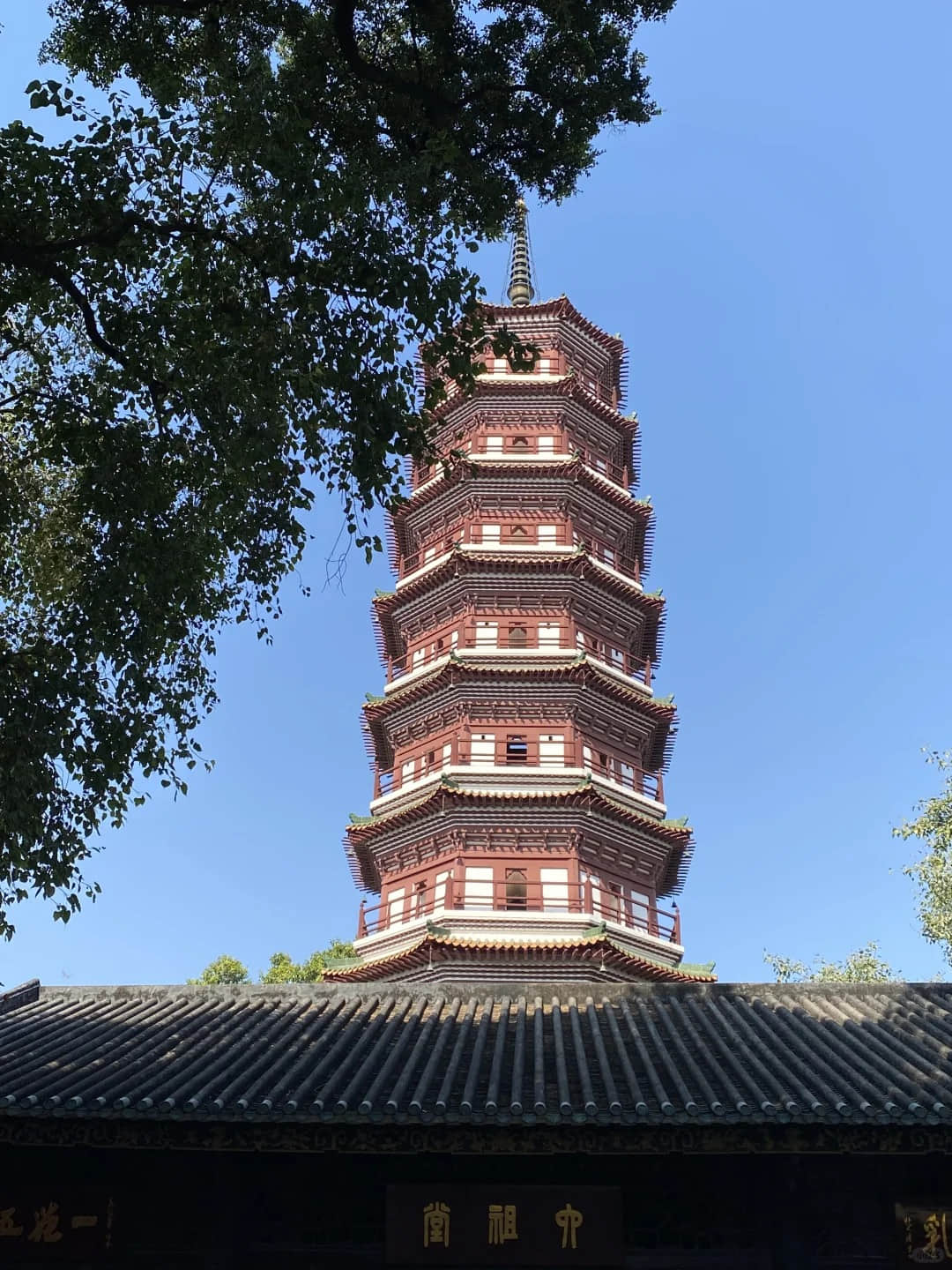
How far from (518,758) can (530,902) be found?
299 centimetres

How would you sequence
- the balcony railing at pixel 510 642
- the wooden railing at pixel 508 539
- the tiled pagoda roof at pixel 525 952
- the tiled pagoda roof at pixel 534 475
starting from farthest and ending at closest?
the tiled pagoda roof at pixel 534 475 → the wooden railing at pixel 508 539 → the balcony railing at pixel 510 642 → the tiled pagoda roof at pixel 525 952

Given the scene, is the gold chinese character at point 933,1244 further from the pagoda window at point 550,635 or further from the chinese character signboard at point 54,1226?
the pagoda window at point 550,635

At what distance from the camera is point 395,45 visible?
9844 millimetres

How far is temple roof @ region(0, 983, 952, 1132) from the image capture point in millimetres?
7988

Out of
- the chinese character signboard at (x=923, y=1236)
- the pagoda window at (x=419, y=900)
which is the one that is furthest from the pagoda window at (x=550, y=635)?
the chinese character signboard at (x=923, y=1236)

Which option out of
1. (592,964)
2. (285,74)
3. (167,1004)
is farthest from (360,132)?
(592,964)

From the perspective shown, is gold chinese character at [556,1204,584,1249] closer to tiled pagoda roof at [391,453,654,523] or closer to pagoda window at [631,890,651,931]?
pagoda window at [631,890,651,931]

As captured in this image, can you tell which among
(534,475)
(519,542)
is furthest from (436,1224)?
(534,475)

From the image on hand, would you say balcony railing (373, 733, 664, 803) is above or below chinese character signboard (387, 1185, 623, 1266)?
above

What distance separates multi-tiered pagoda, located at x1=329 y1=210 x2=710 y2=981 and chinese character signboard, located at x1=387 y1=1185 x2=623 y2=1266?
10.1 m

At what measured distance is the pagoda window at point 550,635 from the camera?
906 inches

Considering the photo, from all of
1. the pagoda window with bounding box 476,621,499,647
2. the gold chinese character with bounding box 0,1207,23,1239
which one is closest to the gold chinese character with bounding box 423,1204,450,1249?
the gold chinese character with bounding box 0,1207,23,1239

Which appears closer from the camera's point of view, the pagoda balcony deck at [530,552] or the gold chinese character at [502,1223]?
the gold chinese character at [502,1223]

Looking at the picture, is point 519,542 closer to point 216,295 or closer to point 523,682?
point 523,682
